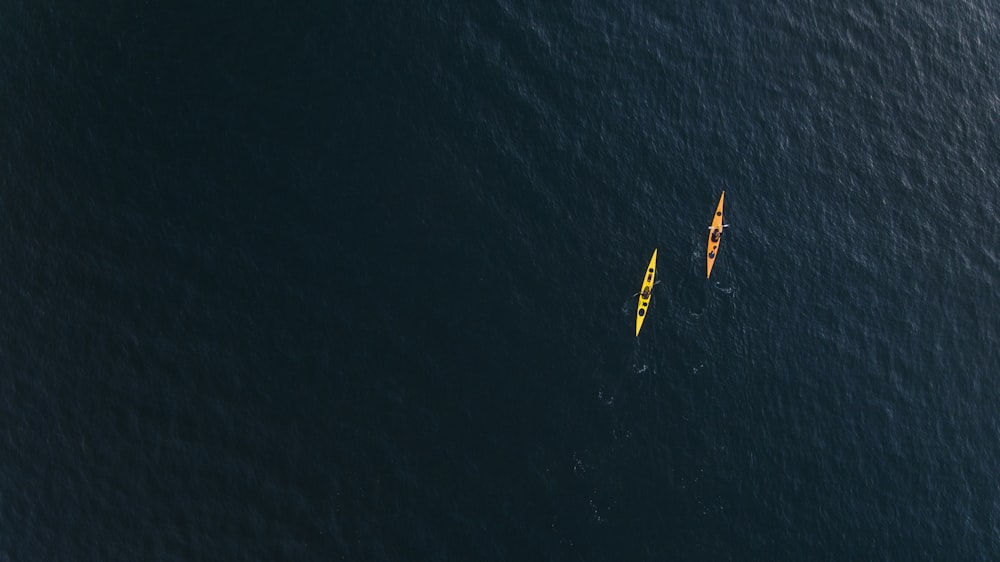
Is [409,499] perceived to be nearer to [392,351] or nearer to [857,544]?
[392,351]

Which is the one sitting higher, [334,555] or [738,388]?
[738,388]

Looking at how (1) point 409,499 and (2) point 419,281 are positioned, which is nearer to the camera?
(1) point 409,499

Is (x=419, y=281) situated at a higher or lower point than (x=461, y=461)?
Answer: higher

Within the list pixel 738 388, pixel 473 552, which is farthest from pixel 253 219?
pixel 738 388

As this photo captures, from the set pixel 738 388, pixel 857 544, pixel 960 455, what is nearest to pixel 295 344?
pixel 738 388

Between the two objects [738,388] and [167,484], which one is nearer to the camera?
[167,484]

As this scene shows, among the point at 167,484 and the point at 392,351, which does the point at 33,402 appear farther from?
the point at 392,351

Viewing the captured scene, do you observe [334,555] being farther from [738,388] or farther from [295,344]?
[738,388]

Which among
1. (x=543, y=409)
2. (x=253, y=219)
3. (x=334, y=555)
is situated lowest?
(x=334, y=555)
